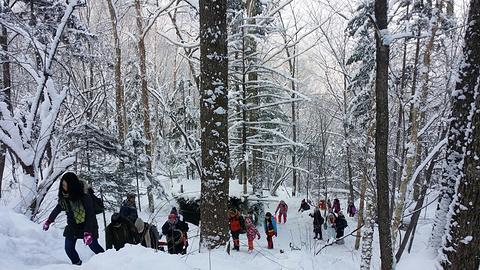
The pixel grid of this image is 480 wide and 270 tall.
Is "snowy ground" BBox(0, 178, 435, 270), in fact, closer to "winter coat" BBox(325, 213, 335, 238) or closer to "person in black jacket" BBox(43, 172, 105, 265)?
"person in black jacket" BBox(43, 172, 105, 265)

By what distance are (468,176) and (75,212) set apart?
489 cm

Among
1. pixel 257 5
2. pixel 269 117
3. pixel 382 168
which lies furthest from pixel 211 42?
pixel 269 117

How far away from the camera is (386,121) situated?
448 cm

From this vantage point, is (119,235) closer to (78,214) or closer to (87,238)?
(87,238)

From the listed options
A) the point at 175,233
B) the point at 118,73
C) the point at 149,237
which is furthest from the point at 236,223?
the point at 118,73

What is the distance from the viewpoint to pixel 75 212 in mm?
4223

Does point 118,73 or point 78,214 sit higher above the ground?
point 118,73

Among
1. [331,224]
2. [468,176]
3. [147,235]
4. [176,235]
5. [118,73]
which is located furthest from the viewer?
[118,73]

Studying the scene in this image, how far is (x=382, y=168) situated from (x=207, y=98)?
2.85 metres

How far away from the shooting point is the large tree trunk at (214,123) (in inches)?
176

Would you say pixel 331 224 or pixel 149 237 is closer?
pixel 149 237

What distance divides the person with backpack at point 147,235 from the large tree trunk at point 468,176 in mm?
4497

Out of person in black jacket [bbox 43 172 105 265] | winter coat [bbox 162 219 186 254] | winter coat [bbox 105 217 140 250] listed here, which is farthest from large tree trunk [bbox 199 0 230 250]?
winter coat [bbox 162 219 186 254]

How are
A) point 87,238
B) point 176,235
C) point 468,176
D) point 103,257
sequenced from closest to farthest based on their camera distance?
point 103,257 → point 468,176 → point 87,238 → point 176,235
